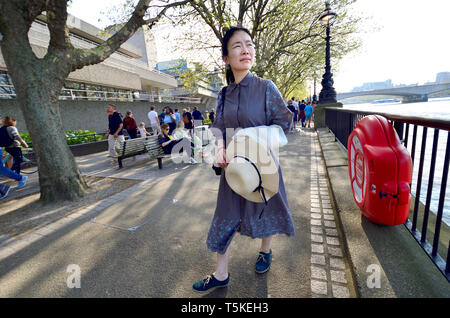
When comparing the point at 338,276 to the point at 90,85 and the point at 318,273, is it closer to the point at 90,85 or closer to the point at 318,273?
the point at 318,273

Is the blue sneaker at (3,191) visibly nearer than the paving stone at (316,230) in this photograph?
No

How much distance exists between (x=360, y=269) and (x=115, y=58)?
28.2 m

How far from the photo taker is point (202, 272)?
→ 2.24 metres

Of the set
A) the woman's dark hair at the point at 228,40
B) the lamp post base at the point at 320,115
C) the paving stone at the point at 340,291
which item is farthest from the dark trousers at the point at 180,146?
the lamp post base at the point at 320,115

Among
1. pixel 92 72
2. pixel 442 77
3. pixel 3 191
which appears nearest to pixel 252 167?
pixel 3 191

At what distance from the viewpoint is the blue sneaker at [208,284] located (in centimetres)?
196

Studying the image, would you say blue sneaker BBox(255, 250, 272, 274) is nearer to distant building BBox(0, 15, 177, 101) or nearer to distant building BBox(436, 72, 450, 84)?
distant building BBox(0, 15, 177, 101)

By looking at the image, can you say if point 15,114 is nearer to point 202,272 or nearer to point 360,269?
point 202,272

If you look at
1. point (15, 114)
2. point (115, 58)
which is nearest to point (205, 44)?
point (15, 114)

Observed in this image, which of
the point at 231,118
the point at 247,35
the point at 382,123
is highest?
the point at 247,35

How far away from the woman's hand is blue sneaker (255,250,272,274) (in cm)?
106

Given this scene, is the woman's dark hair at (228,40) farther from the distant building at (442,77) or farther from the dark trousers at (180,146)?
the distant building at (442,77)

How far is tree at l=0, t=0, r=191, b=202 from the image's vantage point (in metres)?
3.97

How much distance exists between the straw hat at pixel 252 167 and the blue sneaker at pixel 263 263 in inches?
37.6
